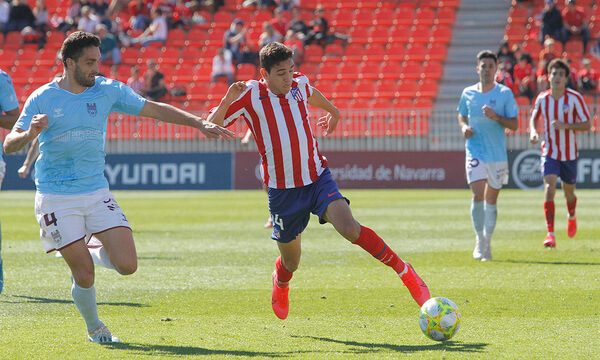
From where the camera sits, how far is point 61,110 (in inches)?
209

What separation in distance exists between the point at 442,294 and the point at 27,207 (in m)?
12.9

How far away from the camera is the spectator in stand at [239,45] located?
24.7 metres

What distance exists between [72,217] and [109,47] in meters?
21.2

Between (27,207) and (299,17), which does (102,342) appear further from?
(299,17)

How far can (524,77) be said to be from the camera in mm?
21469

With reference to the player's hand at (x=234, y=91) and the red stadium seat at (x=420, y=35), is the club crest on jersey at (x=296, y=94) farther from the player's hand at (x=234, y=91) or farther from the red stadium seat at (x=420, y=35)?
the red stadium seat at (x=420, y=35)

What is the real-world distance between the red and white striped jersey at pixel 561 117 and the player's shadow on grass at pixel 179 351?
21.7ft

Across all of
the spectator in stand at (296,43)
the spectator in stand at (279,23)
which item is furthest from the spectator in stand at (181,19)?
the spectator in stand at (296,43)

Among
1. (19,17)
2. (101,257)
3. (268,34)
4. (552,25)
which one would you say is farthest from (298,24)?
(101,257)

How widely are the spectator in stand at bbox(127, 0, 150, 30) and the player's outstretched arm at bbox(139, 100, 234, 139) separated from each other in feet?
76.1

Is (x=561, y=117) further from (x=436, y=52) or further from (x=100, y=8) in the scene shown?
(x=100, y=8)

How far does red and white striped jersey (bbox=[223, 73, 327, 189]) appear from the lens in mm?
5988

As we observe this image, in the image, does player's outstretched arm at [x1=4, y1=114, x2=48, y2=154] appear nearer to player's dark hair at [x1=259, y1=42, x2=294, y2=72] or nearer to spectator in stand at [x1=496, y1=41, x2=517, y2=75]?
player's dark hair at [x1=259, y1=42, x2=294, y2=72]

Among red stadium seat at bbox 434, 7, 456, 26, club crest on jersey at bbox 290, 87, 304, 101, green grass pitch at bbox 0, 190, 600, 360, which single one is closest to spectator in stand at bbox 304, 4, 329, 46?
red stadium seat at bbox 434, 7, 456, 26
